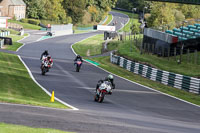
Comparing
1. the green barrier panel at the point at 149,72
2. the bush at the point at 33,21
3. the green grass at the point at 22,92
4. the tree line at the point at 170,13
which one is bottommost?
the green barrier panel at the point at 149,72

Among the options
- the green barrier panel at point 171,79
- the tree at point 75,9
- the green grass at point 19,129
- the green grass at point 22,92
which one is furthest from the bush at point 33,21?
the green grass at point 19,129

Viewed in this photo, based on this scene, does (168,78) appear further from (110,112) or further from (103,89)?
(110,112)

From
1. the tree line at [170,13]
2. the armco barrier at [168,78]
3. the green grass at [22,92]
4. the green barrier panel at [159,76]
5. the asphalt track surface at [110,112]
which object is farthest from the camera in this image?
the tree line at [170,13]

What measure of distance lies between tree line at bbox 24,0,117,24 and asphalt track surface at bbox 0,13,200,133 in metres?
101

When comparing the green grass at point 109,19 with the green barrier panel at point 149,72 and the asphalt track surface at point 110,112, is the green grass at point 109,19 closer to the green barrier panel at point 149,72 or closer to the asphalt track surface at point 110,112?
the green barrier panel at point 149,72

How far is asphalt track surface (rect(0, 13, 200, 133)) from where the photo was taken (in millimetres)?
13930

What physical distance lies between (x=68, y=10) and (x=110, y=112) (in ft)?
428

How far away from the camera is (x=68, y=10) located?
147125 mm

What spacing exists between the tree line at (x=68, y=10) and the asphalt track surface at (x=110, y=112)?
10112 centimetres

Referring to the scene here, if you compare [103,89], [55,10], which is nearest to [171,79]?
[103,89]

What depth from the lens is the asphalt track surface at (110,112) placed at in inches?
548

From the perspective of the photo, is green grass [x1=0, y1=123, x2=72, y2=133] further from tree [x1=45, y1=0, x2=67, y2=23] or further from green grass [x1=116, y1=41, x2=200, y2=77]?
tree [x1=45, y1=0, x2=67, y2=23]

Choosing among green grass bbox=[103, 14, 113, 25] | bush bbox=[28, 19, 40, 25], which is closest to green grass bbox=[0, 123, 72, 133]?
bush bbox=[28, 19, 40, 25]

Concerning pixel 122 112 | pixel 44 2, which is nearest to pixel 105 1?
pixel 44 2
